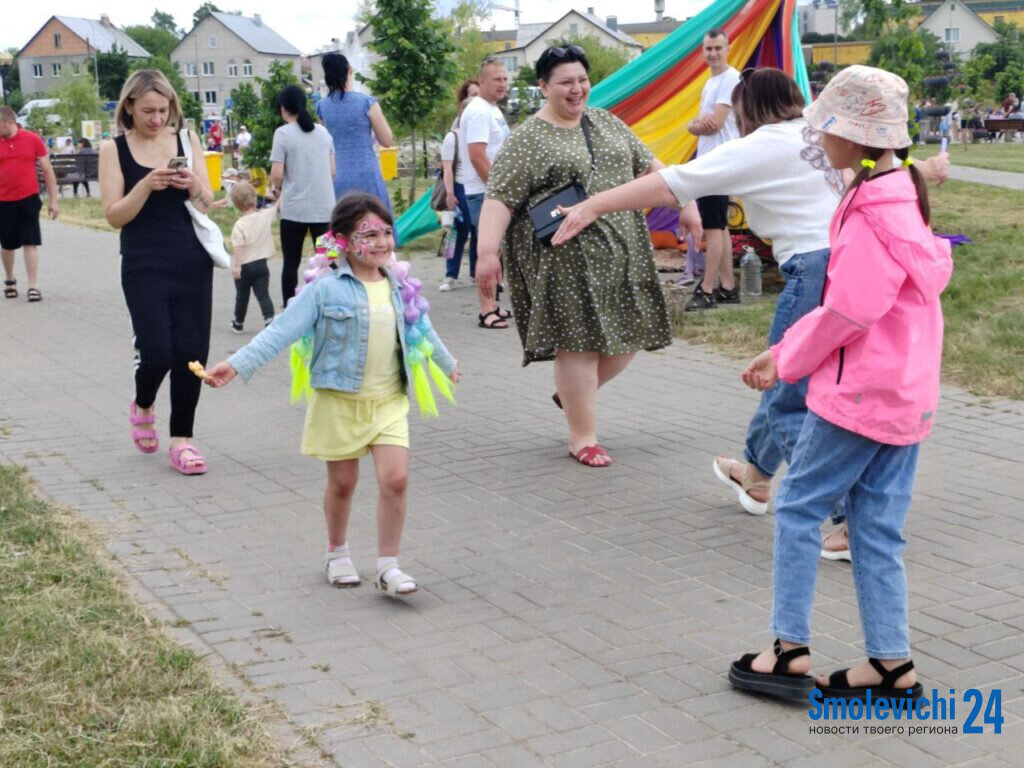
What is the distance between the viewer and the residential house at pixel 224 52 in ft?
458

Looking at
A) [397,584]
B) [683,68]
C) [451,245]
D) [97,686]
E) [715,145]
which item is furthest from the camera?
[451,245]

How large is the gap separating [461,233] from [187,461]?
651 centimetres

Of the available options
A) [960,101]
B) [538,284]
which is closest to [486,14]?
[960,101]

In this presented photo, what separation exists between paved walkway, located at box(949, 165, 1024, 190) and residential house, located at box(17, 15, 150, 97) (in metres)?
125

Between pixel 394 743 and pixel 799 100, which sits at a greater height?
pixel 799 100

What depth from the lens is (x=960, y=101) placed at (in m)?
45.1

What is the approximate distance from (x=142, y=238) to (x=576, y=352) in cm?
227

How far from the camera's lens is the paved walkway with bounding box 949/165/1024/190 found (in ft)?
67.4

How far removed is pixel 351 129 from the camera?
11031 millimetres

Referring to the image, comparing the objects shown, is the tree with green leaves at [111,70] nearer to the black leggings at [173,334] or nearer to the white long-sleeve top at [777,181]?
the black leggings at [173,334]

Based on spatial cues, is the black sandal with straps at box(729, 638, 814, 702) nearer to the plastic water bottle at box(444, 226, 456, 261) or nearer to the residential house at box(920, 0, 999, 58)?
the plastic water bottle at box(444, 226, 456, 261)

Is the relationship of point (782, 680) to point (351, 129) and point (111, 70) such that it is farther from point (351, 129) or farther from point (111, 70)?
point (111, 70)

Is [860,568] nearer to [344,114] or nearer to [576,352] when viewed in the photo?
[576,352]

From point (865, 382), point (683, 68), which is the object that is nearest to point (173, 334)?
point (865, 382)
